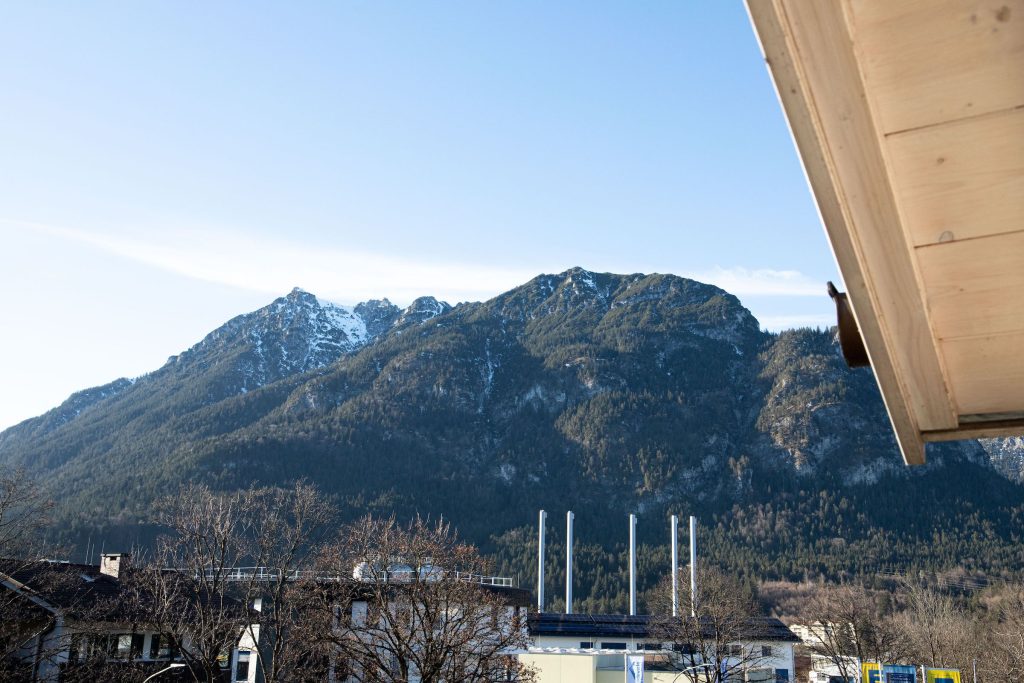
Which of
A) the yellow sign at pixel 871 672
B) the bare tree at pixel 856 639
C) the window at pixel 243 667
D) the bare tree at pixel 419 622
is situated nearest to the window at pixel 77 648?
the bare tree at pixel 419 622

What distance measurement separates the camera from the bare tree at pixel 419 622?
106ft

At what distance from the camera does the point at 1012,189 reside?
91.4 inches

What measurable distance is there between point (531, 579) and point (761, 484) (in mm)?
57866

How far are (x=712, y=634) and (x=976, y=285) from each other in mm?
60312

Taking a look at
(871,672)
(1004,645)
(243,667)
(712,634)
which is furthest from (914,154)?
(1004,645)

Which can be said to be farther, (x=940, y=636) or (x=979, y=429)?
(x=940, y=636)

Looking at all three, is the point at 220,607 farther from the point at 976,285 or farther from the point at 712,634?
the point at 976,285

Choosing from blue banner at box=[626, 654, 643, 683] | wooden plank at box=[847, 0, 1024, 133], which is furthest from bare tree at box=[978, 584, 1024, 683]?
wooden plank at box=[847, 0, 1024, 133]

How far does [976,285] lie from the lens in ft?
9.20

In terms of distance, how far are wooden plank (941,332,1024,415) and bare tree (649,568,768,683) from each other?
161 ft

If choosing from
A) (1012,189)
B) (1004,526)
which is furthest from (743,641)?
(1004,526)

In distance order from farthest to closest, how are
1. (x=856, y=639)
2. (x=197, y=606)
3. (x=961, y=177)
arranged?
1. (x=856, y=639)
2. (x=197, y=606)
3. (x=961, y=177)

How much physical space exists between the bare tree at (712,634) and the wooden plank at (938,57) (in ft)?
169

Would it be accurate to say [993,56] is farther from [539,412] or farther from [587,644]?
[539,412]
